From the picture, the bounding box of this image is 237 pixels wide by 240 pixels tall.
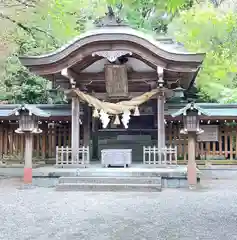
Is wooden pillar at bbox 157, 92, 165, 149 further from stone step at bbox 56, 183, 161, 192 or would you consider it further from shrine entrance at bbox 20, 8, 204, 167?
stone step at bbox 56, 183, 161, 192

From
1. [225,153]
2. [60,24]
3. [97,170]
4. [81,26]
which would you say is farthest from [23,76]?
[225,153]

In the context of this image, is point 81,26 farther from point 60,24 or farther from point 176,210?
point 176,210

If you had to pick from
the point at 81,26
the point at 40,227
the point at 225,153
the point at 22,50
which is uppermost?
the point at 81,26

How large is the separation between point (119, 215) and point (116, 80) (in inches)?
242

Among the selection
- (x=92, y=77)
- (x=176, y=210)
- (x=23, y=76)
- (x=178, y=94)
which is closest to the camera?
(x=176, y=210)

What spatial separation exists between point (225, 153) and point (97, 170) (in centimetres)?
523

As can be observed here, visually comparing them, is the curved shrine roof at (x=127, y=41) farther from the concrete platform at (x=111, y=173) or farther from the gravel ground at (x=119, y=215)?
the gravel ground at (x=119, y=215)

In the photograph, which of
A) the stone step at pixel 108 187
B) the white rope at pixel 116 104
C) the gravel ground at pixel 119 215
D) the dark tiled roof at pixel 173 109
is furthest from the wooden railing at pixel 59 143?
the stone step at pixel 108 187

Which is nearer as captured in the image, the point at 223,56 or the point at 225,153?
the point at 225,153

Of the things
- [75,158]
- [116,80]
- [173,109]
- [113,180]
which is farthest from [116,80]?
[113,180]

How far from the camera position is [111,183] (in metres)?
9.12

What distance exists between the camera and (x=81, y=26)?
1831cm

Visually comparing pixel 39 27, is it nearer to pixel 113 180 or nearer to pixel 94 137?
pixel 94 137

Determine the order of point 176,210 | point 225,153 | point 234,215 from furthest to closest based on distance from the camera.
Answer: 1. point 225,153
2. point 176,210
3. point 234,215
